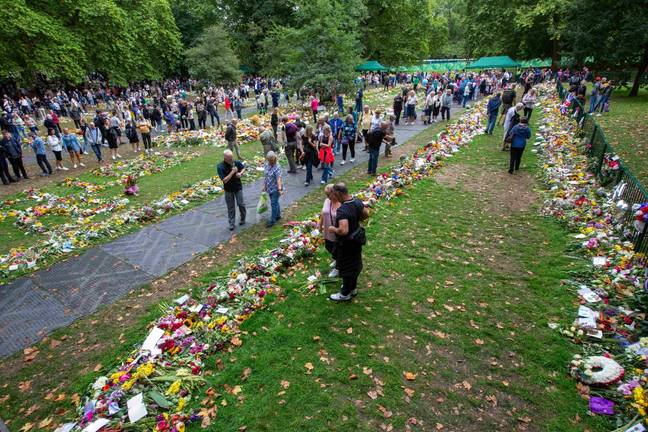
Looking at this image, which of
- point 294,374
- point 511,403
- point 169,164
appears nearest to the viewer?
point 511,403

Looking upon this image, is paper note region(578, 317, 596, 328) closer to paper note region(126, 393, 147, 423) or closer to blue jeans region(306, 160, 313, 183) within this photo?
paper note region(126, 393, 147, 423)

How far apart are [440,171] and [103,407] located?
11079 mm

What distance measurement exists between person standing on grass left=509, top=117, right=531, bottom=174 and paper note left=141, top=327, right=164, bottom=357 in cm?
1063

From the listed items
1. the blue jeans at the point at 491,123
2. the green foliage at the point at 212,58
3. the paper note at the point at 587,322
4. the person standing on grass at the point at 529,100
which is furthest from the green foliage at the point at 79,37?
the paper note at the point at 587,322

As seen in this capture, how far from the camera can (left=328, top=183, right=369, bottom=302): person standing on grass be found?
5188mm

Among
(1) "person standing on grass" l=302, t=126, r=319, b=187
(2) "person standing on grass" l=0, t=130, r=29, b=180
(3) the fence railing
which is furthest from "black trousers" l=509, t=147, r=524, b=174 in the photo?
(2) "person standing on grass" l=0, t=130, r=29, b=180

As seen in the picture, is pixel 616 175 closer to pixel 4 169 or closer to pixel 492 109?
pixel 492 109

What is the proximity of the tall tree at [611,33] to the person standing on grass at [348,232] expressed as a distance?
2507cm

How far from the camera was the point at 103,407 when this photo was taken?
175 inches

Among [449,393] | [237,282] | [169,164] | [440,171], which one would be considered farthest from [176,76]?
[449,393]

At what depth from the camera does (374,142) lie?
11484mm

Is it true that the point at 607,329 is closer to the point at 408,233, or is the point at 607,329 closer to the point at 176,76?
the point at 408,233

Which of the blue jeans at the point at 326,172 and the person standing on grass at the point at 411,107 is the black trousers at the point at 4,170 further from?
the person standing on grass at the point at 411,107

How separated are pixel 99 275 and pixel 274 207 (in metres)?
4.09
